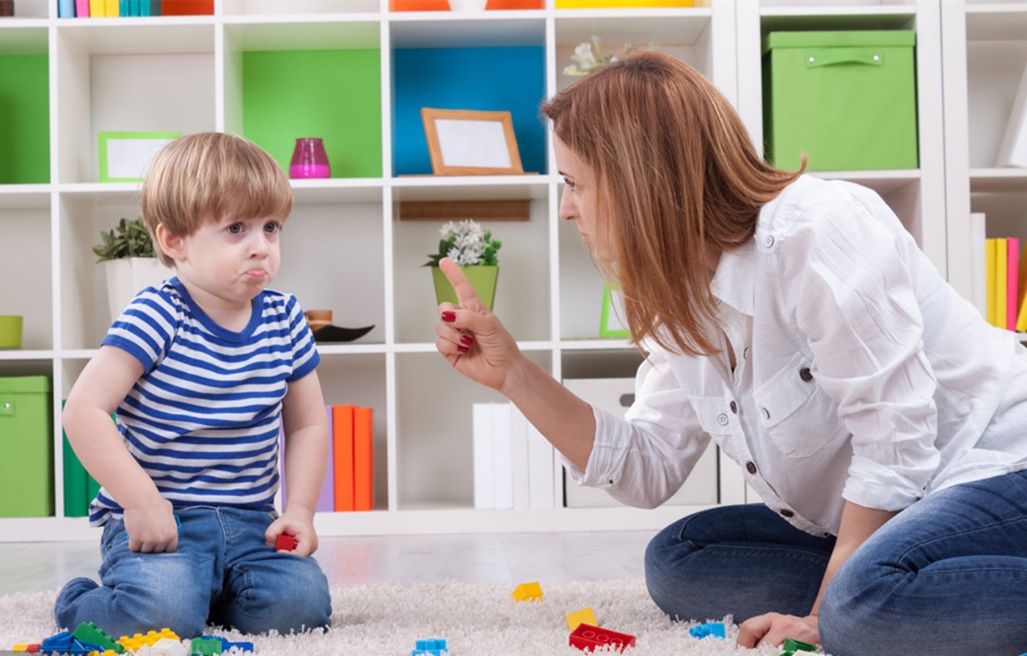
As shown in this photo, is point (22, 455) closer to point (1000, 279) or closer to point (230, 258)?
point (230, 258)

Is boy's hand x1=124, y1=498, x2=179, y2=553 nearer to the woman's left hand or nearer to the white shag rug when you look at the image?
the white shag rug

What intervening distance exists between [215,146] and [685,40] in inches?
68.0

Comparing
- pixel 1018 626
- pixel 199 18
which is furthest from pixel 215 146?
pixel 199 18

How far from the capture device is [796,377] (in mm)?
1193

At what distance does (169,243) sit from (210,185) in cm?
11

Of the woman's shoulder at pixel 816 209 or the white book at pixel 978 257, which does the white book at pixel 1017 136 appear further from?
the woman's shoulder at pixel 816 209

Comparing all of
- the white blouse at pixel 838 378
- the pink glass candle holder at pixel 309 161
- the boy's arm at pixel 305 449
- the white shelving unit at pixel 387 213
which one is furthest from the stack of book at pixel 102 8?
the white blouse at pixel 838 378

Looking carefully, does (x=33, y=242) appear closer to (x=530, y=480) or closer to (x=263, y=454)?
(x=530, y=480)

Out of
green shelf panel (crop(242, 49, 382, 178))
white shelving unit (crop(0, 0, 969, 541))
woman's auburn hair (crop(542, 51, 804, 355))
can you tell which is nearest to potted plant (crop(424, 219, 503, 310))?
white shelving unit (crop(0, 0, 969, 541))

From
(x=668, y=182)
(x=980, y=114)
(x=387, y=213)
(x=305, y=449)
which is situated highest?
(x=980, y=114)

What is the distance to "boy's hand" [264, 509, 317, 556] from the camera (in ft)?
4.67

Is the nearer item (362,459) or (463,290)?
(463,290)

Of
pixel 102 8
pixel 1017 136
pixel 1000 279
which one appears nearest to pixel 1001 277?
pixel 1000 279

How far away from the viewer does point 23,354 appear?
2.58 metres
